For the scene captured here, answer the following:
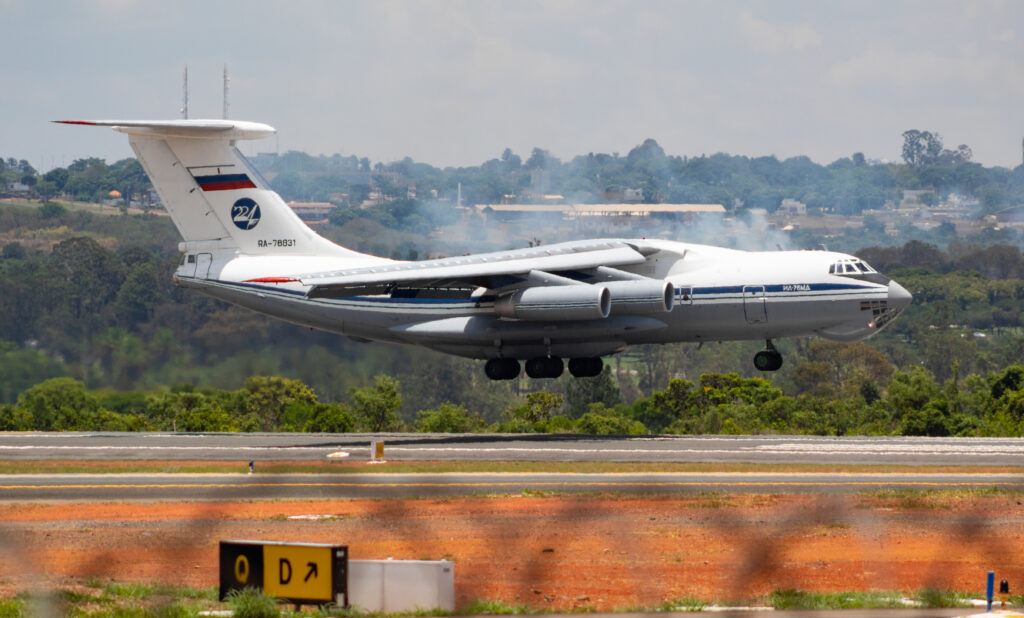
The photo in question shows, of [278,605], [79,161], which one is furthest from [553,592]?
[79,161]

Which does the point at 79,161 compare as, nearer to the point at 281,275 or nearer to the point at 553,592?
the point at 281,275

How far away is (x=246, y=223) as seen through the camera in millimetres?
44625

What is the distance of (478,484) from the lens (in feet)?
84.8

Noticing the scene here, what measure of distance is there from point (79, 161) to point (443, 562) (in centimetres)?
15727

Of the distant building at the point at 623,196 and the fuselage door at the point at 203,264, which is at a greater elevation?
the distant building at the point at 623,196

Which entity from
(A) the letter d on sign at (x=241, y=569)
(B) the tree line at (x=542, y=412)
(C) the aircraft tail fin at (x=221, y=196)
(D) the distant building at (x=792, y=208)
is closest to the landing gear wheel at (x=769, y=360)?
(B) the tree line at (x=542, y=412)

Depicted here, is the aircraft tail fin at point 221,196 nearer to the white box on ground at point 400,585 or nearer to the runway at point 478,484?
the runway at point 478,484

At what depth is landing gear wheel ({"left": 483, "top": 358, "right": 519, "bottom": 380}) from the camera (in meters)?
41.4

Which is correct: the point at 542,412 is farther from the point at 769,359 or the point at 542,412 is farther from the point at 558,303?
the point at 558,303

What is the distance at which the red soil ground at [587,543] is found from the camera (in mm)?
12672

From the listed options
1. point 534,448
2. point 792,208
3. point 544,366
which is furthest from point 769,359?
point 792,208

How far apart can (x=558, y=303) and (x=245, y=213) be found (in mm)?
12499

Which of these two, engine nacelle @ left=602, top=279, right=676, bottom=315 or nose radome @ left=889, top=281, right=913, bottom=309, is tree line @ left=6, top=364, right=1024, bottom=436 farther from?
engine nacelle @ left=602, top=279, right=676, bottom=315

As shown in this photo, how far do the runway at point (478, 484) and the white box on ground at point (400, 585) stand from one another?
9.28m
